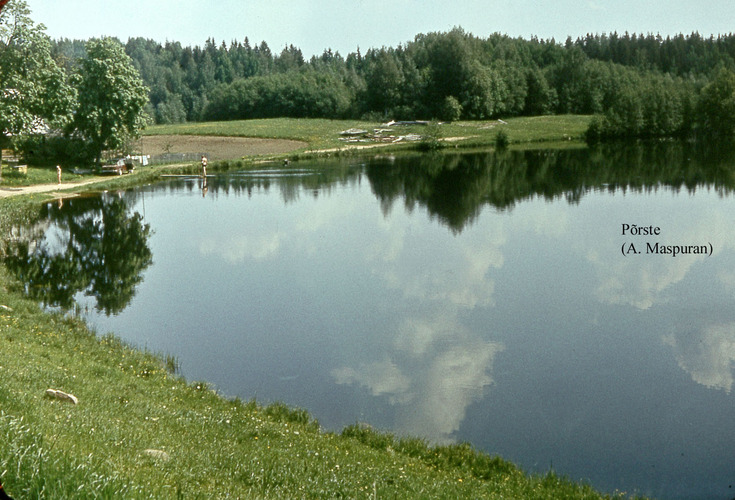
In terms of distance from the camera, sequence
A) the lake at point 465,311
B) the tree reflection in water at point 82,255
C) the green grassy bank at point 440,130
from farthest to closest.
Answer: the green grassy bank at point 440,130 < the tree reflection in water at point 82,255 < the lake at point 465,311

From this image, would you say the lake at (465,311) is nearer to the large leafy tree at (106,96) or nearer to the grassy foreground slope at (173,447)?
the grassy foreground slope at (173,447)

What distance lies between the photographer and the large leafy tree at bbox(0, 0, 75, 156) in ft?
163

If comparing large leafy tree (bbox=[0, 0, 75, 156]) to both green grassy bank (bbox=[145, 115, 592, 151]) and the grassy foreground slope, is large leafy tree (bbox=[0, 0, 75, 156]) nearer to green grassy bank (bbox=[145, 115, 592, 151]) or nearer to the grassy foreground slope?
the grassy foreground slope

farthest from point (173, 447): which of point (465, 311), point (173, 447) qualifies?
point (465, 311)

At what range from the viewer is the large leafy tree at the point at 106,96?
63.8m

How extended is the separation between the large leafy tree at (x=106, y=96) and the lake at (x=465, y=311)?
1409cm

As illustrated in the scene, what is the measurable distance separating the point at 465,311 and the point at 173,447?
55.2ft

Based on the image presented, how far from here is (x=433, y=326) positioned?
2464 centimetres

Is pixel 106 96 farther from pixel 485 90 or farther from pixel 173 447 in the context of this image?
pixel 485 90

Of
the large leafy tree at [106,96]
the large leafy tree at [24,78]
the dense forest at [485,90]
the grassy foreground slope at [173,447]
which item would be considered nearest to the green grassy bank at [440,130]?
the dense forest at [485,90]

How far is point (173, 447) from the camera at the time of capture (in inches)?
424

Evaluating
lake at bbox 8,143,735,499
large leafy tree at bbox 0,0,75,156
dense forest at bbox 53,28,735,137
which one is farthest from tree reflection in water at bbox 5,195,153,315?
dense forest at bbox 53,28,735,137

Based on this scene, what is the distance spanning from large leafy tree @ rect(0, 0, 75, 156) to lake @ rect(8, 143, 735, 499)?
24.5 ft

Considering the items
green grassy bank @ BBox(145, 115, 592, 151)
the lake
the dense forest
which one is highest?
the dense forest
